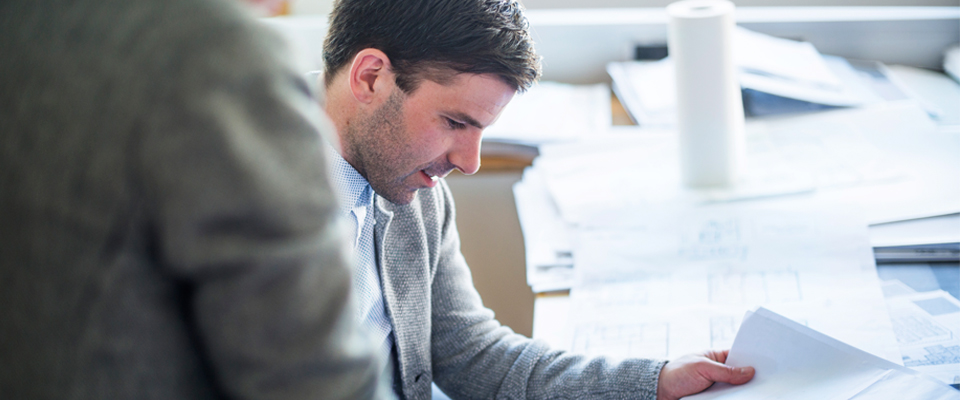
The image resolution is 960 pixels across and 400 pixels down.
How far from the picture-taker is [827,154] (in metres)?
1.27

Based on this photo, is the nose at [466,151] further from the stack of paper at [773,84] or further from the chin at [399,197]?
the stack of paper at [773,84]

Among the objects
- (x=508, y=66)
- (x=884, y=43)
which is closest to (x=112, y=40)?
(x=508, y=66)

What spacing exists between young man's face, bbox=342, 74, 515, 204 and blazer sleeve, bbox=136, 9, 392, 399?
0.45m

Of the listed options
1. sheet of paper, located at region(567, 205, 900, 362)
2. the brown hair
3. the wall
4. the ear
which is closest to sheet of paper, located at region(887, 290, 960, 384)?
sheet of paper, located at region(567, 205, 900, 362)

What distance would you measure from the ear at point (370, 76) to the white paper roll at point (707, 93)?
0.51 m

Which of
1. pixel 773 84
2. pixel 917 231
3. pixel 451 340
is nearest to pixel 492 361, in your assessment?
pixel 451 340

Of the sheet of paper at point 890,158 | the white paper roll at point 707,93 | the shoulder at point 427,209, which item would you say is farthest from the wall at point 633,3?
the shoulder at point 427,209

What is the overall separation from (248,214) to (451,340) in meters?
0.62

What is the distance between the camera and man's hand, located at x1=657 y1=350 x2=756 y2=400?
0.76 meters

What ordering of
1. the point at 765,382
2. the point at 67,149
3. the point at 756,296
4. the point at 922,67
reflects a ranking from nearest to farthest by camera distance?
the point at 67,149 → the point at 765,382 → the point at 756,296 → the point at 922,67

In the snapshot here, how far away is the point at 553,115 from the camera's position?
4.92ft

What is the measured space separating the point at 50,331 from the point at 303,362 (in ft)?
0.38

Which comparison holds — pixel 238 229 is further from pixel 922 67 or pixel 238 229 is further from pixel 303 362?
pixel 922 67

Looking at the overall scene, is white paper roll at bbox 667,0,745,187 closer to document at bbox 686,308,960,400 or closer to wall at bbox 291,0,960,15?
document at bbox 686,308,960,400
